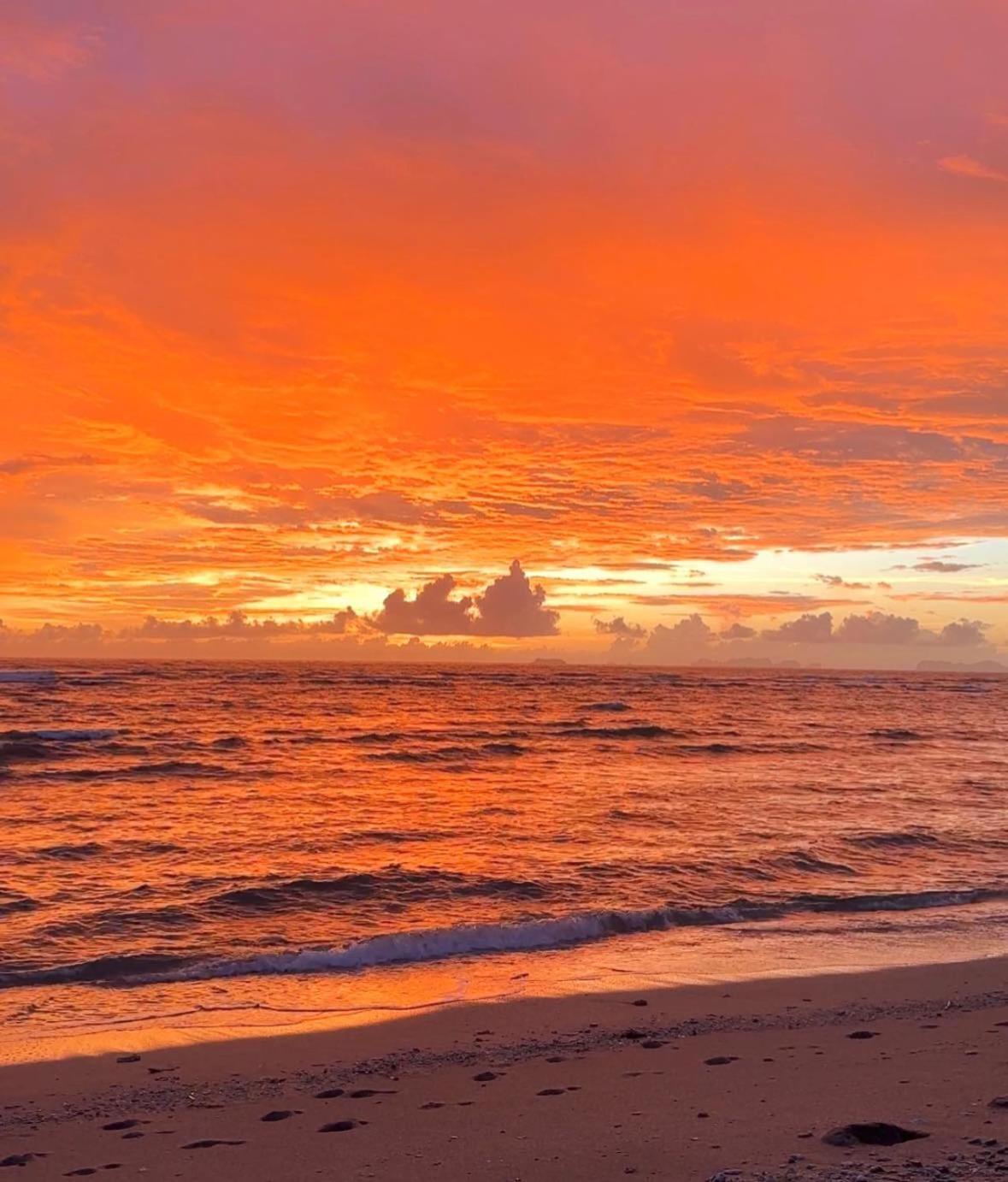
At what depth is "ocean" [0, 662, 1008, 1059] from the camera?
1512 cm

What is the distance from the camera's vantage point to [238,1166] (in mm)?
8000

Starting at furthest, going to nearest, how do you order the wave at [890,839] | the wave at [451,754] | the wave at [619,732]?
the wave at [619,732] < the wave at [451,754] < the wave at [890,839]

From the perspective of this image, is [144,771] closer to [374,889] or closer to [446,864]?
[446,864]

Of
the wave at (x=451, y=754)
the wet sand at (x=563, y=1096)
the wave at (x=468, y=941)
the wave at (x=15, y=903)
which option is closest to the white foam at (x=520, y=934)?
the wave at (x=468, y=941)

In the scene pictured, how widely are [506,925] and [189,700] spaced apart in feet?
249

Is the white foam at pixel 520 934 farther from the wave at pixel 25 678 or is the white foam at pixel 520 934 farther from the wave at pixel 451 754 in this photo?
the wave at pixel 25 678

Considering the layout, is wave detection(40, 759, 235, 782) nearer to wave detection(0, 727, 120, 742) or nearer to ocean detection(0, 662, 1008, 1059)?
ocean detection(0, 662, 1008, 1059)

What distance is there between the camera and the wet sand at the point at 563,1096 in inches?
301

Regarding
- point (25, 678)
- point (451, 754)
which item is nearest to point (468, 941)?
point (451, 754)

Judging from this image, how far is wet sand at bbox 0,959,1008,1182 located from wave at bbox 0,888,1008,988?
10.9 ft

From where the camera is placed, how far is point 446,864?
2270 centimetres

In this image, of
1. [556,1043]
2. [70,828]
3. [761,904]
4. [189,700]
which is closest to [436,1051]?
[556,1043]

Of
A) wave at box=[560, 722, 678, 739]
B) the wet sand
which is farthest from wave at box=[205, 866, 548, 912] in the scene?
wave at box=[560, 722, 678, 739]

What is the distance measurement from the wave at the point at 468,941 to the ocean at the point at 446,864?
5cm
